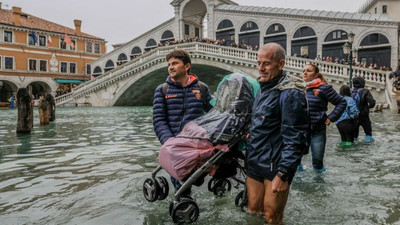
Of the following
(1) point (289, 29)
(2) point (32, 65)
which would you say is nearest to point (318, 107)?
(1) point (289, 29)

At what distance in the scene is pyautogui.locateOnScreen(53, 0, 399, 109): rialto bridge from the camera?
84.6 ft

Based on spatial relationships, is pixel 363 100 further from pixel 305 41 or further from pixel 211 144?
pixel 305 41

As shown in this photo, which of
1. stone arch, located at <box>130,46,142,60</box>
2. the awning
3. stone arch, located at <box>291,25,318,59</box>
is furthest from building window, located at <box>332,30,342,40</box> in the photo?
the awning

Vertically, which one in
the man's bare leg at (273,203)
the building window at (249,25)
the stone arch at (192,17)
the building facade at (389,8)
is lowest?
the man's bare leg at (273,203)

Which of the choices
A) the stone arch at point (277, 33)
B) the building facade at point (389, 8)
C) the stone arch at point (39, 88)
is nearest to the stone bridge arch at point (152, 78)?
the stone arch at point (277, 33)

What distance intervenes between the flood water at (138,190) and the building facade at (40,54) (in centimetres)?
3565

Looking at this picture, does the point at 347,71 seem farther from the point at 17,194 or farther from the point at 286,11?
the point at 17,194

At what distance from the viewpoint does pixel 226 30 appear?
34188 millimetres

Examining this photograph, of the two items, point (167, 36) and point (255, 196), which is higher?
point (167, 36)

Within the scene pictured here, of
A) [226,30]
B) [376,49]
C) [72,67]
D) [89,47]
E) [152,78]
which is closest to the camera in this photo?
[376,49]

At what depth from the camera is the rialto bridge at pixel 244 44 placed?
84.6 ft

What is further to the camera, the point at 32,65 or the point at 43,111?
the point at 32,65

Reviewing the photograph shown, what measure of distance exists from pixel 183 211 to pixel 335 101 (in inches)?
116

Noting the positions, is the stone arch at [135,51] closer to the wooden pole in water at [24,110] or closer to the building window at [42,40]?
the building window at [42,40]
